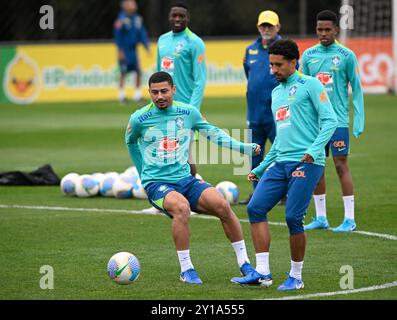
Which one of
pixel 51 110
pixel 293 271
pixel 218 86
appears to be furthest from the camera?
pixel 218 86

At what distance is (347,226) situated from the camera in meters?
12.1

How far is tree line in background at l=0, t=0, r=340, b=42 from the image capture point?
3812 cm

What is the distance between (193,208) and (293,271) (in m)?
1.18

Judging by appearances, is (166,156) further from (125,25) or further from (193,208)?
(125,25)

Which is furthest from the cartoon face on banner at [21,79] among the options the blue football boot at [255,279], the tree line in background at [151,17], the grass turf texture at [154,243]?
the blue football boot at [255,279]

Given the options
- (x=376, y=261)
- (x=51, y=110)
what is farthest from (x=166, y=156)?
(x=51, y=110)

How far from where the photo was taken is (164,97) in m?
9.69

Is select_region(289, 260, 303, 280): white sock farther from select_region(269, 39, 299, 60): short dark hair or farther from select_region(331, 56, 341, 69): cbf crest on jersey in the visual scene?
select_region(331, 56, 341, 69): cbf crest on jersey

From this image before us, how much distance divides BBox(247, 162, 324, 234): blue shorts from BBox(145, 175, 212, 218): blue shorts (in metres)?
0.60

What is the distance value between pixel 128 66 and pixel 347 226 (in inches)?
772

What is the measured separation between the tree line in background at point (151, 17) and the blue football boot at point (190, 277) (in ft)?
95.2

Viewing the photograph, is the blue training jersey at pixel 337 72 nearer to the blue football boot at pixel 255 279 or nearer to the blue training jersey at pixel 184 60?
the blue training jersey at pixel 184 60

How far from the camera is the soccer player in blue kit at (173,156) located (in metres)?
9.52

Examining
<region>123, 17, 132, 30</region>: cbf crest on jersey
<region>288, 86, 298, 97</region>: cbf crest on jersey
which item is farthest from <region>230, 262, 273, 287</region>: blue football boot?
<region>123, 17, 132, 30</region>: cbf crest on jersey
